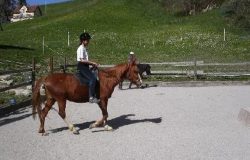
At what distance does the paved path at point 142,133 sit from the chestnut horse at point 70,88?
496 mm

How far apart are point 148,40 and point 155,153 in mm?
34766

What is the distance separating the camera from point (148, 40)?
144ft

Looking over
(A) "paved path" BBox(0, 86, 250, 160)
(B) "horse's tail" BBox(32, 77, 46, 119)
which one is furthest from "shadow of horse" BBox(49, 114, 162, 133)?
(B) "horse's tail" BBox(32, 77, 46, 119)

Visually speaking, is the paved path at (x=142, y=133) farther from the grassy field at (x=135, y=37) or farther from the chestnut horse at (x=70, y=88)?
the grassy field at (x=135, y=37)

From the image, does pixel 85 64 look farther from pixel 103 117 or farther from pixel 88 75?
pixel 103 117

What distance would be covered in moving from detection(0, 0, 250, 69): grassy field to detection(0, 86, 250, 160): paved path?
50.1 feet

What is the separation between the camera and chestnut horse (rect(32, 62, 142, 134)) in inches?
455

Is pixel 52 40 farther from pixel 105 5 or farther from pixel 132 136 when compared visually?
pixel 132 136

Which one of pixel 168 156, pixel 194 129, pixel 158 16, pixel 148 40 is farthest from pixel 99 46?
pixel 168 156

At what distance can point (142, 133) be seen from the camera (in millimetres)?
11312

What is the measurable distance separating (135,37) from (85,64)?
1369 inches

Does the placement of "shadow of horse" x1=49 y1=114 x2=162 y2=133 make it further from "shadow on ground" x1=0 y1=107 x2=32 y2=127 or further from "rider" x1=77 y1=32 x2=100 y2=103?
"shadow on ground" x1=0 y1=107 x2=32 y2=127

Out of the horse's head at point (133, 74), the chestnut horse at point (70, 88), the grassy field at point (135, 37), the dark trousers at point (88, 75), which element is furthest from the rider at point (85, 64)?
the grassy field at point (135, 37)

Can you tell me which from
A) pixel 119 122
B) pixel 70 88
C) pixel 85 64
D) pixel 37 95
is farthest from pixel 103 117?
pixel 37 95
